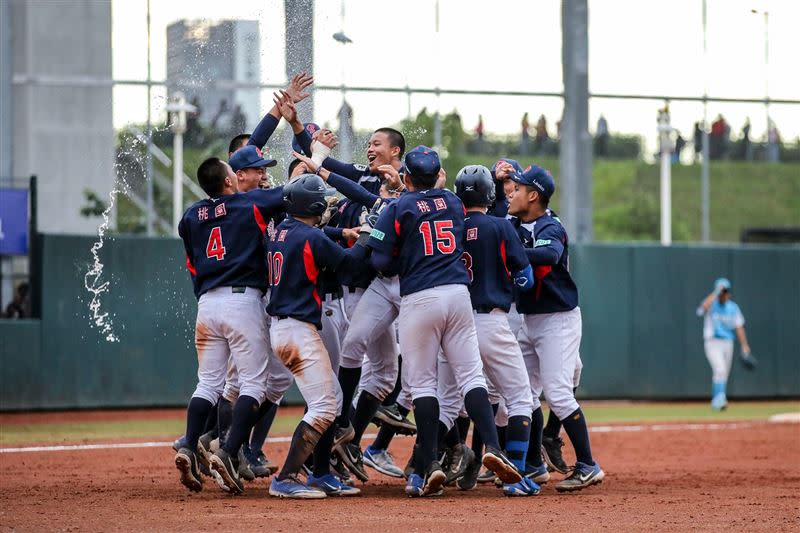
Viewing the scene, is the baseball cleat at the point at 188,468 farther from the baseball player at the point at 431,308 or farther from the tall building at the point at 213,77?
the tall building at the point at 213,77

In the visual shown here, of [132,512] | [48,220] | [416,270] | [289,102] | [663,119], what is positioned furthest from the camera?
[663,119]

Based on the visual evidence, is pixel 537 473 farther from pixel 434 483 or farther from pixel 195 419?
pixel 195 419

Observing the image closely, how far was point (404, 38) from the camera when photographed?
21547 mm

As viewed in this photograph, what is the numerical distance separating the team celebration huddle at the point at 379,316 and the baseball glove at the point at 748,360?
11.3m

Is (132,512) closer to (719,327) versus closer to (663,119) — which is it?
(719,327)

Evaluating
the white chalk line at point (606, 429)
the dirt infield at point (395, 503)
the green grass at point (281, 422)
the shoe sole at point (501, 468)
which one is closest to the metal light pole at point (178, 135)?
the green grass at point (281, 422)

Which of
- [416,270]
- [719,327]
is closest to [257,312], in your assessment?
[416,270]

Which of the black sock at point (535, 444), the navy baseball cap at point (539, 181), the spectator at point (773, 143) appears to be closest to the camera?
the navy baseball cap at point (539, 181)

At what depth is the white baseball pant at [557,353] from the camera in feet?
27.9

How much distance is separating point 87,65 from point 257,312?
14803 mm

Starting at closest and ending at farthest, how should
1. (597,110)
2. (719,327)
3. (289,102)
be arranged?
(289,102), (719,327), (597,110)

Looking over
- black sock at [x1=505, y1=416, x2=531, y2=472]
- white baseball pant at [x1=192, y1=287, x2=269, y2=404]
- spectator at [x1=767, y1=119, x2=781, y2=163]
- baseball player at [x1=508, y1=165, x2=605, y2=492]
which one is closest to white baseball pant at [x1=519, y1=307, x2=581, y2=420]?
baseball player at [x1=508, y1=165, x2=605, y2=492]

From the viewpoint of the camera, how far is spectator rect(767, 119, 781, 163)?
88.4 ft

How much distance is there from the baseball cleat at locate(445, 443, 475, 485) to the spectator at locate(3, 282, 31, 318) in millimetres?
8866
